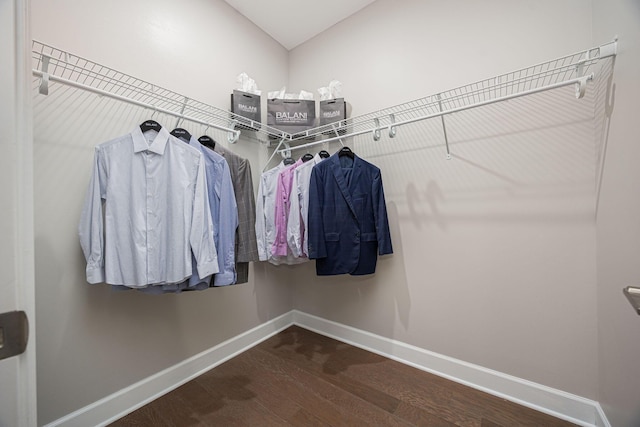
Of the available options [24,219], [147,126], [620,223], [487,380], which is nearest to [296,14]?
[147,126]

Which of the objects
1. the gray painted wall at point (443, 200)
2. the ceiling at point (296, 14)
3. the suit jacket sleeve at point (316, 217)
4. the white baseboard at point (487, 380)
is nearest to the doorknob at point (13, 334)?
the gray painted wall at point (443, 200)

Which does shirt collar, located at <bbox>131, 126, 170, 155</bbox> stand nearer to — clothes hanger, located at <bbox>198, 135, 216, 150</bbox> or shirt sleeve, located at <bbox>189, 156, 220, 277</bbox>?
shirt sleeve, located at <bbox>189, 156, 220, 277</bbox>

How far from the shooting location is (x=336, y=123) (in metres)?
1.90

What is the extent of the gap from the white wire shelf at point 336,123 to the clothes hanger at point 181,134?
84 mm

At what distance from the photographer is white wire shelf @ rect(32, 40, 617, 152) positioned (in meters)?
1.08

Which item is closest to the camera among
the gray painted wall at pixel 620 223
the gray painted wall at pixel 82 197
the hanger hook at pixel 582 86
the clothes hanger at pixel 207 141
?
the gray painted wall at pixel 620 223

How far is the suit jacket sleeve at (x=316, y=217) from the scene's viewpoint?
170cm

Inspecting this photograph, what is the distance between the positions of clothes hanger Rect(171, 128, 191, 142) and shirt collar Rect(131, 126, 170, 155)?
172mm

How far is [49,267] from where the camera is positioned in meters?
1.17

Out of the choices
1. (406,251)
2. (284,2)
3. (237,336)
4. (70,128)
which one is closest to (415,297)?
(406,251)

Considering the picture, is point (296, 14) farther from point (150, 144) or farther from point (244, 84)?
point (150, 144)

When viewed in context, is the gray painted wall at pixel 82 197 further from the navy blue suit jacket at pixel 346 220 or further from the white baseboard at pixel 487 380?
the white baseboard at pixel 487 380

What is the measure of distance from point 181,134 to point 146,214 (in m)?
0.55

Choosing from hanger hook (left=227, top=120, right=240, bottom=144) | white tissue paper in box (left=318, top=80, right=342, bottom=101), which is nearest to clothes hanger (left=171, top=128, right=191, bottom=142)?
hanger hook (left=227, top=120, right=240, bottom=144)
